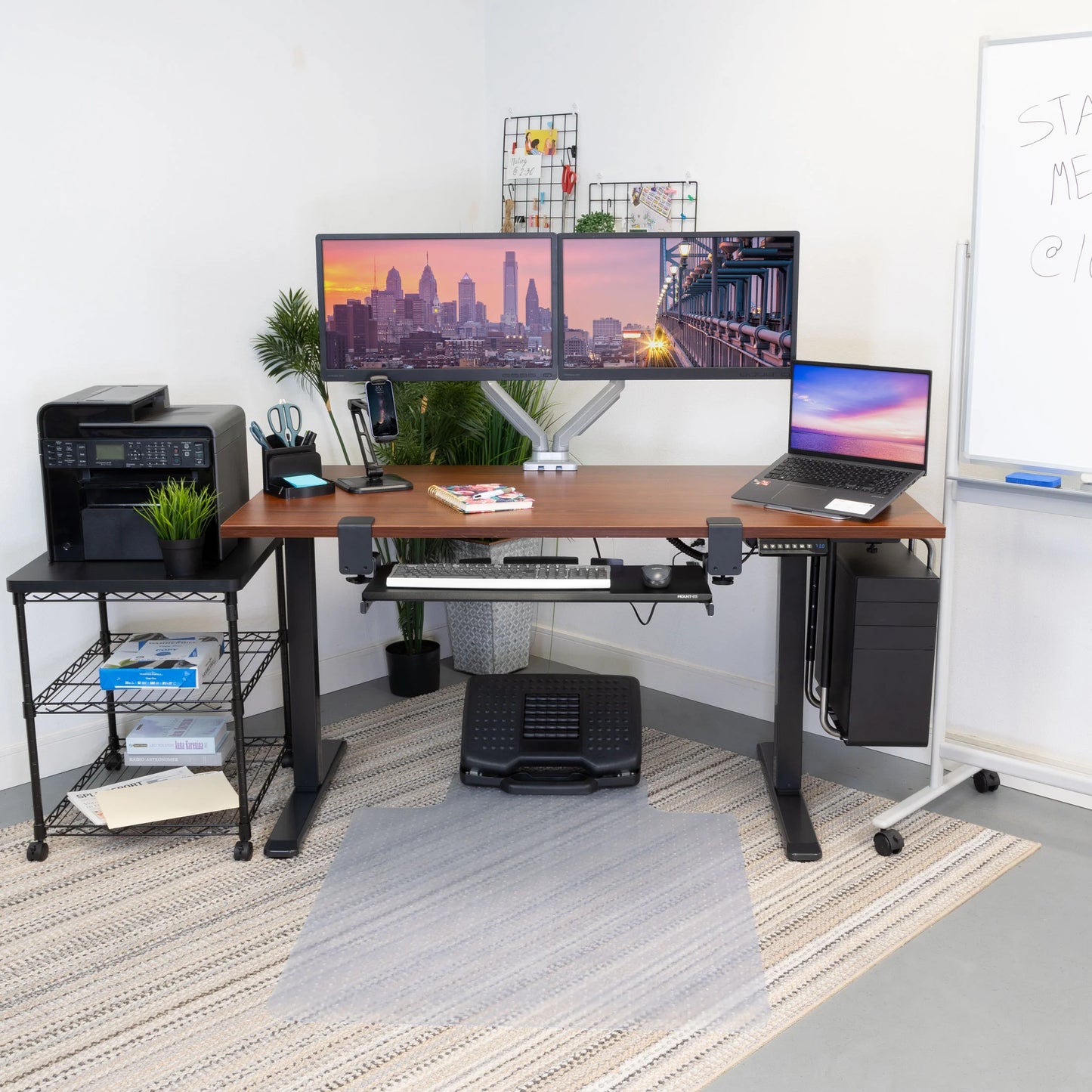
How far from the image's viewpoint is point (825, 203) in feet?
10.1

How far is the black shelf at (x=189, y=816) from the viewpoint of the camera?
2.68 metres

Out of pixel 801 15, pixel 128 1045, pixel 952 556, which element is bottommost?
pixel 128 1045

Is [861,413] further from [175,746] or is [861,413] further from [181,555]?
[175,746]

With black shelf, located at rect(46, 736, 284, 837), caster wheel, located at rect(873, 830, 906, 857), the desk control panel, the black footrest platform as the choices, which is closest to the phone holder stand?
the black footrest platform

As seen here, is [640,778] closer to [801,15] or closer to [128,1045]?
[128,1045]

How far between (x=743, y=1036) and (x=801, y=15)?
252 cm

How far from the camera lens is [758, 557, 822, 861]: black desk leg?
272 centimetres

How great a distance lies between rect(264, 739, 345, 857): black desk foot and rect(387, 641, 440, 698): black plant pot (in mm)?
569

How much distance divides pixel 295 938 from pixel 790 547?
50.9 inches

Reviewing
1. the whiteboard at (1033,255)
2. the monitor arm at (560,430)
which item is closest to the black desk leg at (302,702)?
the monitor arm at (560,430)

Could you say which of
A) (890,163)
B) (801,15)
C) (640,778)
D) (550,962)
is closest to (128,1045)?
(550,962)

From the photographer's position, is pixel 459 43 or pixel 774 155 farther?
pixel 459 43

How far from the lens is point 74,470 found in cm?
262

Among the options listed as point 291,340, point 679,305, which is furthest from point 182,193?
point 679,305
